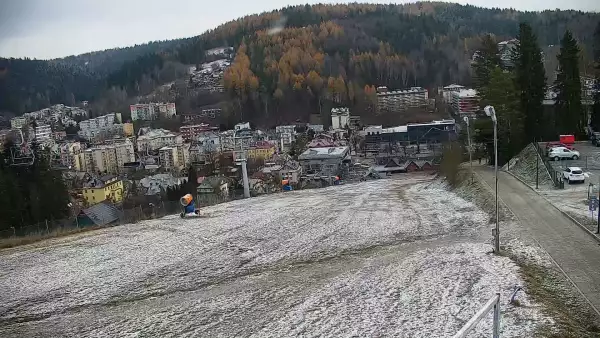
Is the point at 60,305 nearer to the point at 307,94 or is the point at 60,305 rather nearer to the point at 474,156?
the point at 474,156

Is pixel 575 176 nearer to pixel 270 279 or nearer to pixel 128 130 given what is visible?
pixel 270 279

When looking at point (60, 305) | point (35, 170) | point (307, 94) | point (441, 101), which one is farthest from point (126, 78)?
point (60, 305)

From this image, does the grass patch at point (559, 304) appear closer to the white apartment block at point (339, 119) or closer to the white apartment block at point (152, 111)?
the white apartment block at point (339, 119)

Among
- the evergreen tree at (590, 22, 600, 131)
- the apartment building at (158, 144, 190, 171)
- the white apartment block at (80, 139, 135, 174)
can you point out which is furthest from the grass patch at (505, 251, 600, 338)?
the white apartment block at (80, 139, 135, 174)

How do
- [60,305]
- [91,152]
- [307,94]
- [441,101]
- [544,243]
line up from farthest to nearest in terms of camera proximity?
1. [307,94]
2. [441,101]
3. [91,152]
4. [544,243]
5. [60,305]

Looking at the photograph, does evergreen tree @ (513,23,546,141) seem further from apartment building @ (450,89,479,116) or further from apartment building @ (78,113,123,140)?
apartment building @ (78,113,123,140)

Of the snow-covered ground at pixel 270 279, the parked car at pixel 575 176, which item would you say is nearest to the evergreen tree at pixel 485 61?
the parked car at pixel 575 176
